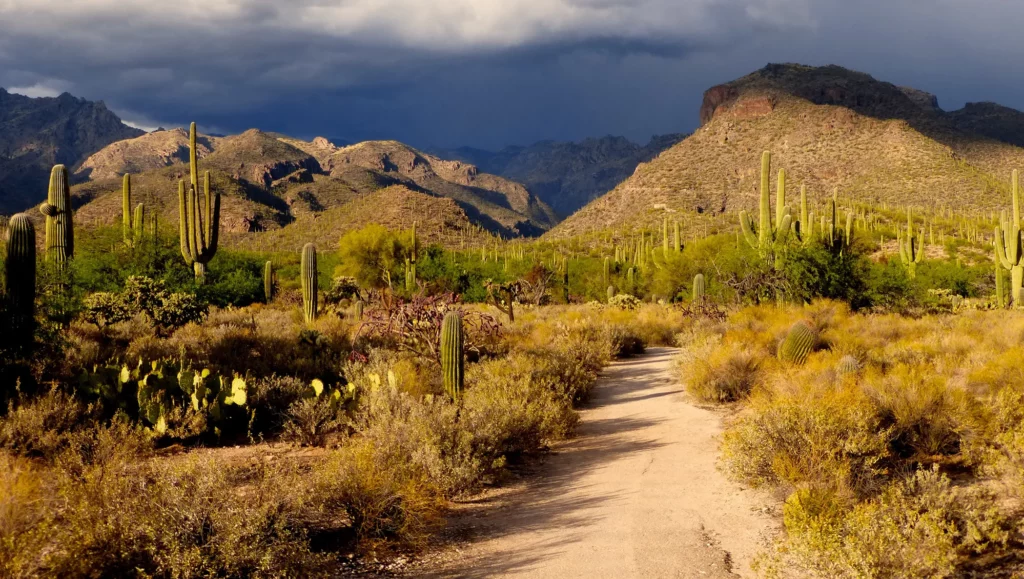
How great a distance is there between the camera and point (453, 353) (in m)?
9.77

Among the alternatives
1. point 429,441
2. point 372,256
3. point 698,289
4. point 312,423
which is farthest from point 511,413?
point 372,256

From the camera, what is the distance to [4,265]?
9.29 meters

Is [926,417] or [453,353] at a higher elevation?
[453,353]

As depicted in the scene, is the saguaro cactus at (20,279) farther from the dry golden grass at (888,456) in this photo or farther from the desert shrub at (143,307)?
the dry golden grass at (888,456)

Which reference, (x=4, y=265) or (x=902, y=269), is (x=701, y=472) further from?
(x=902, y=269)

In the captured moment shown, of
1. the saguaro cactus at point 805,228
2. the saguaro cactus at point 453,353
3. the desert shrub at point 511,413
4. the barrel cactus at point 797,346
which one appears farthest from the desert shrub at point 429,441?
the saguaro cactus at point 805,228

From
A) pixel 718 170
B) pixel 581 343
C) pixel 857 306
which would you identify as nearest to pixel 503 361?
pixel 581 343

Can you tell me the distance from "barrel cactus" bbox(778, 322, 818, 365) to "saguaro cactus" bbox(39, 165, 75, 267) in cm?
1611

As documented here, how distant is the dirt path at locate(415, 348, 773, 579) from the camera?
501 centimetres

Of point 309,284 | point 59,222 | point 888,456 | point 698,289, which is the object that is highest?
point 59,222

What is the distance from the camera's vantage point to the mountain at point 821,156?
65.9 m

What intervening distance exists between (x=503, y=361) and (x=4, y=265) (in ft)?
24.5

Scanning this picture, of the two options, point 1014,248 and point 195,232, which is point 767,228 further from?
point 195,232

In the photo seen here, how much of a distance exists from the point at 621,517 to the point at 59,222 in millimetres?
16898
